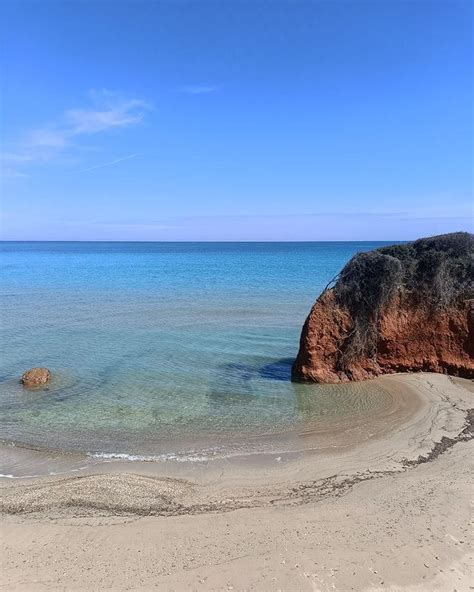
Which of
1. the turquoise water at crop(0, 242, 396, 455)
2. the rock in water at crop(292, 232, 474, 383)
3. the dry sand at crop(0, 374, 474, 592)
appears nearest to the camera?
the dry sand at crop(0, 374, 474, 592)

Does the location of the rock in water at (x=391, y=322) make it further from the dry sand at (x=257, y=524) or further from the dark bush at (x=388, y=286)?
the dry sand at (x=257, y=524)

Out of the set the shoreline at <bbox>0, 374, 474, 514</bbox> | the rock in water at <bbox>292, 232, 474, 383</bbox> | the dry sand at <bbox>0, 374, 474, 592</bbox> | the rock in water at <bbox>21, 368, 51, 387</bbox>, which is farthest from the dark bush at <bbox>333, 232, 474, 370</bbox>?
the rock in water at <bbox>21, 368, 51, 387</bbox>

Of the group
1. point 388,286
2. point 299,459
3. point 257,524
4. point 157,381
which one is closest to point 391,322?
point 388,286

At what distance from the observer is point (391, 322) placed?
1251 centimetres

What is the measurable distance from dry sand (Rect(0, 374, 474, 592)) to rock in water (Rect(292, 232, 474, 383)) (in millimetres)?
3863

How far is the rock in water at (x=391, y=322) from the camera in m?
12.3

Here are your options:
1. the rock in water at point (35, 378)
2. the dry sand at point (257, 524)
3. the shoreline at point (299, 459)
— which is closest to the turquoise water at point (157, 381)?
the rock in water at point (35, 378)

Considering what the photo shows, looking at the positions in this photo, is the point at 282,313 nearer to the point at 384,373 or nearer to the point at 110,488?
the point at 384,373

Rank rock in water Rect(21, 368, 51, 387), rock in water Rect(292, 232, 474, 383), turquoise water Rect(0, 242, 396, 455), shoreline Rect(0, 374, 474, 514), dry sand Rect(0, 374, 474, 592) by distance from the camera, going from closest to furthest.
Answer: dry sand Rect(0, 374, 474, 592), shoreline Rect(0, 374, 474, 514), turquoise water Rect(0, 242, 396, 455), rock in water Rect(21, 368, 51, 387), rock in water Rect(292, 232, 474, 383)

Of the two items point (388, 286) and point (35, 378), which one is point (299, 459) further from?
point (35, 378)

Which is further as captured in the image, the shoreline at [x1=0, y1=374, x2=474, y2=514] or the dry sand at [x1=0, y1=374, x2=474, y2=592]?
the shoreline at [x1=0, y1=374, x2=474, y2=514]

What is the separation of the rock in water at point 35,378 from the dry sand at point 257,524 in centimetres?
486

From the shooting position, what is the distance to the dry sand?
5.20 m

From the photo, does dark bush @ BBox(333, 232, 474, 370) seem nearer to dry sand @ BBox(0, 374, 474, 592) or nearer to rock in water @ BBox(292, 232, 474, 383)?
rock in water @ BBox(292, 232, 474, 383)
